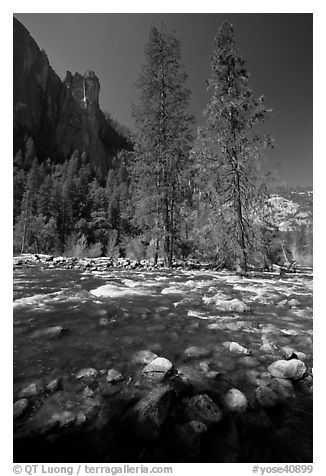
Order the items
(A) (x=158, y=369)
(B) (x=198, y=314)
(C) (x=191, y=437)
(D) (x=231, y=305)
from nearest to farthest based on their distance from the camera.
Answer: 1. (C) (x=191, y=437)
2. (A) (x=158, y=369)
3. (B) (x=198, y=314)
4. (D) (x=231, y=305)

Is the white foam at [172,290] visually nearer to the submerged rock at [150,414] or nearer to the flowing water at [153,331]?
the flowing water at [153,331]

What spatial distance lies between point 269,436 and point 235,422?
190 mm

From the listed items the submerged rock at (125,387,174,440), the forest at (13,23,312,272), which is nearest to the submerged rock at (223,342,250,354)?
the submerged rock at (125,387,174,440)

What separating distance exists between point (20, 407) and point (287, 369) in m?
1.93

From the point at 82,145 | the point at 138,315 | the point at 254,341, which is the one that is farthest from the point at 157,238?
the point at 82,145

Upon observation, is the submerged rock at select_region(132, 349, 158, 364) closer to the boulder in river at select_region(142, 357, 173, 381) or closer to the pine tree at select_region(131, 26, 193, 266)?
the boulder in river at select_region(142, 357, 173, 381)

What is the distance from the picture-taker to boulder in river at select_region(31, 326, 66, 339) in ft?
8.33

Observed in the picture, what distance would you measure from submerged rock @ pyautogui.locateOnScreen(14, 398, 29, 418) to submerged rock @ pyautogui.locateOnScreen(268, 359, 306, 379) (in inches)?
70.0

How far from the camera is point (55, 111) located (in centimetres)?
10538

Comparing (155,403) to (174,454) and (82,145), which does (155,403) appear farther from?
(82,145)

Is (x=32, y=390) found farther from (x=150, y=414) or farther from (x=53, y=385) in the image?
(x=150, y=414)

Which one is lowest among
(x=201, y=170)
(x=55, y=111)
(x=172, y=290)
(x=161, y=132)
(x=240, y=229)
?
(x=172, y=290)

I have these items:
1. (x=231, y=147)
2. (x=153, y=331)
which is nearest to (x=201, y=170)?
(x=231, y=147)

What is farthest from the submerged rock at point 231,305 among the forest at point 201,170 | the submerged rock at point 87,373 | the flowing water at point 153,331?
the forest at point 201,170
